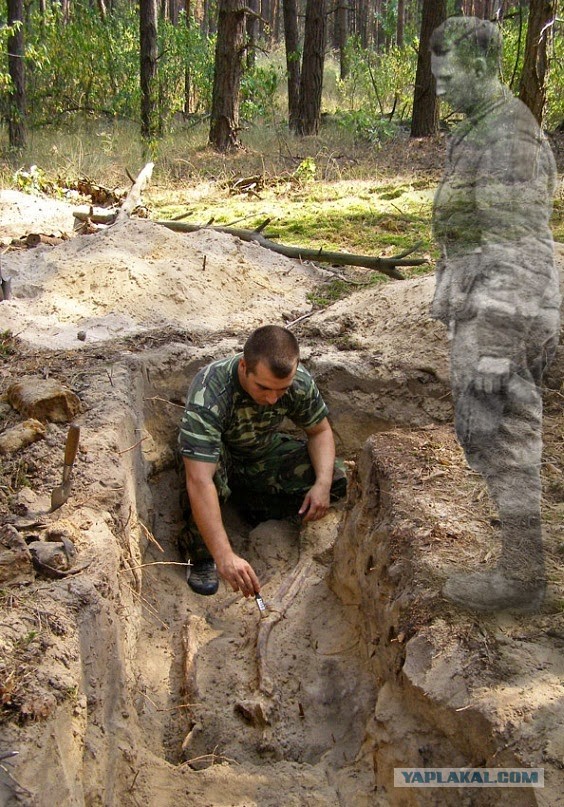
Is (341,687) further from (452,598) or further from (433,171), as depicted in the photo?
(433,171)

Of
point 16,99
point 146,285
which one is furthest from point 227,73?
point 146,285

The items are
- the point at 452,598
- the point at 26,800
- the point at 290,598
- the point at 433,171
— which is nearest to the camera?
the point at 26,800

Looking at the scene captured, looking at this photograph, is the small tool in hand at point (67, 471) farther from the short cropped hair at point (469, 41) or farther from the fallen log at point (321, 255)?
the fallen log at point (321, 255)

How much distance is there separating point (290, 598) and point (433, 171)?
24.6 feet

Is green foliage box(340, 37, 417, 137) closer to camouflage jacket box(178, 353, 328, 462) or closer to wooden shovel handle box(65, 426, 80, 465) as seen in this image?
camouflage jacket box(178, 353, 328, 462)

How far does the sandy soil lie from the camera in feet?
7.64

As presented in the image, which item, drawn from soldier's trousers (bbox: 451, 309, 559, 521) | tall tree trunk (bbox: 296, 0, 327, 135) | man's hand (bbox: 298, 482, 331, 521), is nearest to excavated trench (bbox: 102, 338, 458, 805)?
man's hand (bbox: 298, 482, 331, 521)

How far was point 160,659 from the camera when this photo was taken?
3430 millimetres

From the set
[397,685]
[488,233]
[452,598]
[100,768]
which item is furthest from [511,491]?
[100,768]

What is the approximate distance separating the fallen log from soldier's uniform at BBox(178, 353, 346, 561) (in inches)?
81.7

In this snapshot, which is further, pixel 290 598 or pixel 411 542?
pixel 290 598

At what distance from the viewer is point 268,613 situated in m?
3.69

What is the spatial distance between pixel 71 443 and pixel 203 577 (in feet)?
4.68

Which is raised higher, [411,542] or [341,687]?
[411,542]
